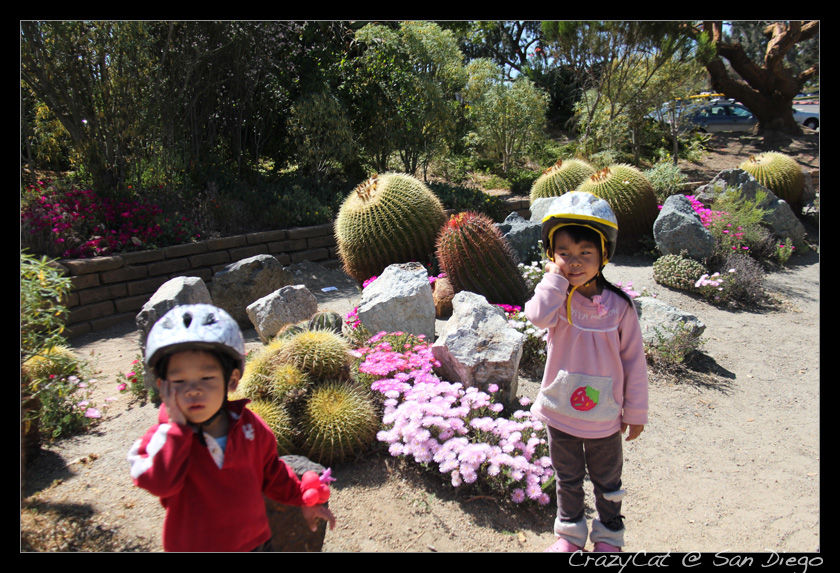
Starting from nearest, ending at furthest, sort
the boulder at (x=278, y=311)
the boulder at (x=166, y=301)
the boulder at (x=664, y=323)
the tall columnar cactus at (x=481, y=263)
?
the boulder at (x=166, y=301)
the boulder at (x=278, y=311)
the boulder at (x=664, y=323)
the tall columnar cactus at (x=481, y=263)

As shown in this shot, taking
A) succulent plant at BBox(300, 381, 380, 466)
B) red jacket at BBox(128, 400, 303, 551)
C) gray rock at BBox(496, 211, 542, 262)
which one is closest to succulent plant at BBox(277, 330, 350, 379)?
succulent plant at BBox(300, 381, 380, 466)

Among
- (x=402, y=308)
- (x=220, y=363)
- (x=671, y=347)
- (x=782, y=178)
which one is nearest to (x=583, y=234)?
Answer: (x=220, y=363)

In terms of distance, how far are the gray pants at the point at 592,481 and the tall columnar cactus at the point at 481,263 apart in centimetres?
287

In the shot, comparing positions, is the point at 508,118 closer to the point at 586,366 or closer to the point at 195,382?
the point at 586,366

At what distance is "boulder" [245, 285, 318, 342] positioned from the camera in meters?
4.62

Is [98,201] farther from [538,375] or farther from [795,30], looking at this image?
[795,30]

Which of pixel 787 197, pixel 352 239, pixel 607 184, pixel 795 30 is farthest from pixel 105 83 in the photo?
pixel 795 30

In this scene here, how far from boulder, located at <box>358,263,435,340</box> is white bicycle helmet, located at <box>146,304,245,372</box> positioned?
2.84 m

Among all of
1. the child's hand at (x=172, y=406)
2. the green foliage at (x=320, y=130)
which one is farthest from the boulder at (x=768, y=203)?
the child's hand at (x=172, y=406)

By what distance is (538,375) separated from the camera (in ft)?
14.2

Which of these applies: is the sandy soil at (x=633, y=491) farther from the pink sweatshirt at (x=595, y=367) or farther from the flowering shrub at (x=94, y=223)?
the flowering shrub at (x=94, y=223)

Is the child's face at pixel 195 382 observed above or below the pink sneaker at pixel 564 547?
above

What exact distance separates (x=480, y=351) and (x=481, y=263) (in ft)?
5.43

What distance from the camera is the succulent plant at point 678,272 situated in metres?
6.32
